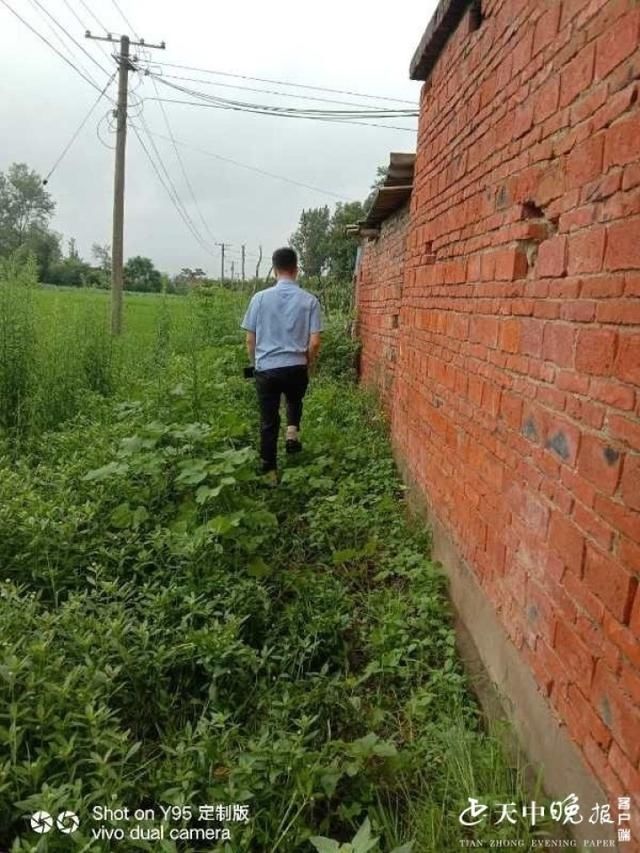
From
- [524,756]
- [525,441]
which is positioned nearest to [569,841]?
[524,756]

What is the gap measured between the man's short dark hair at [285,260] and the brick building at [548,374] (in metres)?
1.57

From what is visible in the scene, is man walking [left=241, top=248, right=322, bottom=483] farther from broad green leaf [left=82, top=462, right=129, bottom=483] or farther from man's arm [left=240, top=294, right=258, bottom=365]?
broad green leaf [left=82, top=462, right=129, bottom=483]

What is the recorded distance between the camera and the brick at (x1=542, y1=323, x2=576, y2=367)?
1.84m

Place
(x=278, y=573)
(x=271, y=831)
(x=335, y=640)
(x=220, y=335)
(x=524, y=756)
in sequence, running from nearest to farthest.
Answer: (x=271, y=831)
(x=524, y=756)
(x=335, y=640)
(x=278, y=573)
(x=220, y=335)

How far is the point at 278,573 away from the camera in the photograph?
334cm

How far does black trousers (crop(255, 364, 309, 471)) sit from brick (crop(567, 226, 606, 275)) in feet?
10.1

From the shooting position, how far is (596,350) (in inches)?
65.4

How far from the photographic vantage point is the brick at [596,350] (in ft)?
5.19

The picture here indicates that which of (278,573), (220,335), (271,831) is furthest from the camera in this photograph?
(220,335)

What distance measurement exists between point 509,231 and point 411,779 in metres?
2.15

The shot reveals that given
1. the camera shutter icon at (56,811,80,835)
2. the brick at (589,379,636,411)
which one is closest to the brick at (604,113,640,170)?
the brick at (589,379,636,411)

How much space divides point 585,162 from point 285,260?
328 cm

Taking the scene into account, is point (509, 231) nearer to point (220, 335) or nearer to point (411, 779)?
point (411, 779)

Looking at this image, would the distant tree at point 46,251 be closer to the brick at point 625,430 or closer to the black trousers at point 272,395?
the black trousers at point 272,395
